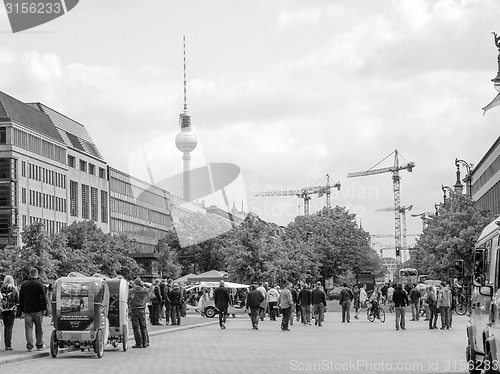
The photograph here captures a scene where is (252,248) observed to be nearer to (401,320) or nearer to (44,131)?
(401,320)

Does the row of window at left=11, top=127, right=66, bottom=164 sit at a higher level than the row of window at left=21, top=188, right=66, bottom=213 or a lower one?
higher

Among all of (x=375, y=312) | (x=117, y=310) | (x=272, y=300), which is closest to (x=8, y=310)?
(x=117, y=310)

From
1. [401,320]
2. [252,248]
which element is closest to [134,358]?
[401,320]

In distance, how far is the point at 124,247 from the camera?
119188 millimetres

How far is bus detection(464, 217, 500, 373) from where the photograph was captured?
570 inches

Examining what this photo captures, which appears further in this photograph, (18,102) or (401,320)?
(18,102)

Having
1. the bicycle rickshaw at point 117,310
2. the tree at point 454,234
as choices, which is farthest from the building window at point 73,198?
the bicycle rickshaw at point 117,310

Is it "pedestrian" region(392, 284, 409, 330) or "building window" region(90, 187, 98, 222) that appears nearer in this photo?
"pedestrian" region(392, 284, 409, 330)

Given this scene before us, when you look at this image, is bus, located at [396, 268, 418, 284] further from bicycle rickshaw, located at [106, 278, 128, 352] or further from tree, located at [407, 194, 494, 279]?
bicycle rickshaw, located at [106, 278, 128, 352]

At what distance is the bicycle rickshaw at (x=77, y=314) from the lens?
76.7 feet

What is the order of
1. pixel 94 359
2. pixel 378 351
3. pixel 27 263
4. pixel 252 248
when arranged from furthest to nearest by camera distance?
pixel 27 263, pixel 252 248, pixel 378 351, pixel 94 359

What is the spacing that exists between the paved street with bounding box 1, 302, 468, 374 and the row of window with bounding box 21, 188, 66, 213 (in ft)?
272

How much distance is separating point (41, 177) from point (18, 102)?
8402 millimetres

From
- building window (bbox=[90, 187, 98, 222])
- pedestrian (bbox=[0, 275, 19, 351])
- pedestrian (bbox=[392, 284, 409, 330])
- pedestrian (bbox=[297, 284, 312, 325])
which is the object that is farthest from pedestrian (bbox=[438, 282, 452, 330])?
building window (bbox=[90, 187, 98, 222])
